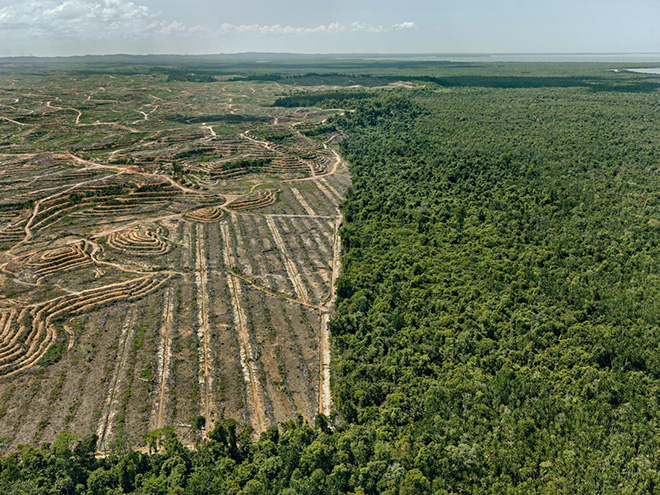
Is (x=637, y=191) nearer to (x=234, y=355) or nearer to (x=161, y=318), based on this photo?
(x=234, y=355)

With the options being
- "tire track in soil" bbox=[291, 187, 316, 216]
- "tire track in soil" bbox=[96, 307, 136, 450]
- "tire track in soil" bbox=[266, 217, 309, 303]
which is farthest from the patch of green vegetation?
"tire track in soil" bbox=[291, 187, 316, 216]

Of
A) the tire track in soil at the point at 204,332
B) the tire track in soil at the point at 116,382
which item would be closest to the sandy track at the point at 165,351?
the tire track in soil at the point at 204,332

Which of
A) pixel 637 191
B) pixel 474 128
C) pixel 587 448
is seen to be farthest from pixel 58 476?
pixel 474 128

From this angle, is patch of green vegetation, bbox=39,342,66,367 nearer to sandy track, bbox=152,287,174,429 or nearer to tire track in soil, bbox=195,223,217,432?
sandy track, bbox=152,287,174,429

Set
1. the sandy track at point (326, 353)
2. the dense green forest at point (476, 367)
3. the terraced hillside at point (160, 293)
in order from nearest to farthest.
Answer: the dense green forest at point (476, 367) → the terraced hillside at point (160, 293) → the sandy track at point (326, 353)

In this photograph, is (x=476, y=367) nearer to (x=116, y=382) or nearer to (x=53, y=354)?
(x=116, y=382)

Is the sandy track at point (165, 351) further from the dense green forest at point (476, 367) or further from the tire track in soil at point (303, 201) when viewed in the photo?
the tire track in soil at point (303, 201)
